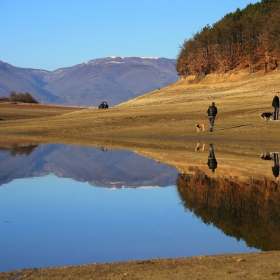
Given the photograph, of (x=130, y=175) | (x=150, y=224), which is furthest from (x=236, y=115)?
(x=150, y=224)

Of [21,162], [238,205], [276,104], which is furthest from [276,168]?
[276,104]

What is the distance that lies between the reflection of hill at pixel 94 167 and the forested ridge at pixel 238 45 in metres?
64.7

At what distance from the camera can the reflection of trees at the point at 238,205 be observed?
12031 millimetres

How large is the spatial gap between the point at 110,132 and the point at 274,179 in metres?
28.8

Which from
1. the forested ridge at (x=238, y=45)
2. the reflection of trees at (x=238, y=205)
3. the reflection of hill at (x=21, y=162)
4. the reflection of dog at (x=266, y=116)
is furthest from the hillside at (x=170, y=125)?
the forested ridge at (x=238, y=45)

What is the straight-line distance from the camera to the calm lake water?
1084 cm

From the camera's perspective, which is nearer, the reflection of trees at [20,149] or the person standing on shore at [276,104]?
the reflection of trees at [20,149]

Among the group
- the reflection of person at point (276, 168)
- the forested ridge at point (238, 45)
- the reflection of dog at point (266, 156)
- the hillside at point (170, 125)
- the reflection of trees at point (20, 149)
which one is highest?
the forested ridge at point (238, 45)

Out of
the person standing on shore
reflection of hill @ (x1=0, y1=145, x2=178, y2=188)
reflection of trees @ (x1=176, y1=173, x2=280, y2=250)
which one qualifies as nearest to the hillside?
the person standing on shore

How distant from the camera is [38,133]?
172ft

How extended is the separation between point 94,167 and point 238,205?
12224mm

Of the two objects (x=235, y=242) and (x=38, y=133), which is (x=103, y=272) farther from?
(x=38, y=133)

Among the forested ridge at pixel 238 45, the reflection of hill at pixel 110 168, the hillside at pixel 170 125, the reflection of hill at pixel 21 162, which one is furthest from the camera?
the forested ridge at pixel 238 45

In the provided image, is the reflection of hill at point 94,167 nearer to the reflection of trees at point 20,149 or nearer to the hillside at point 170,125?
the reflection of trees at point 20,149
